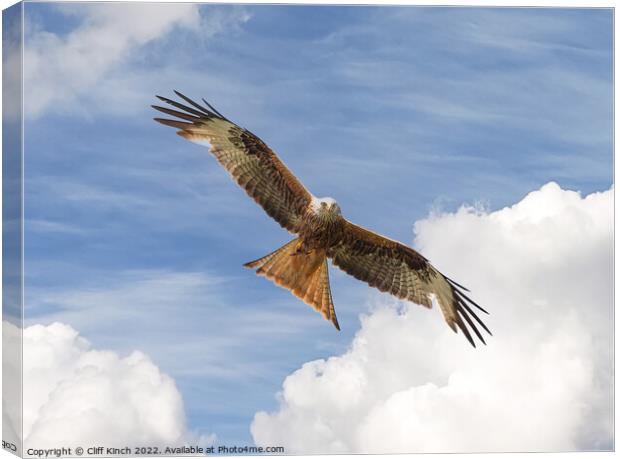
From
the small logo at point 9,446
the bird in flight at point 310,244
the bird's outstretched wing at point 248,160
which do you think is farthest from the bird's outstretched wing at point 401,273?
the small logo at point 9,446

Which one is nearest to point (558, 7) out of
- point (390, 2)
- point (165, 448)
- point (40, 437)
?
point (390, 2)

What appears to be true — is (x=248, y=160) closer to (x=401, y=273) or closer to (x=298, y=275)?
(x=298, y=275)

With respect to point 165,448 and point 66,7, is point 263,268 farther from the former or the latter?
point 66,7

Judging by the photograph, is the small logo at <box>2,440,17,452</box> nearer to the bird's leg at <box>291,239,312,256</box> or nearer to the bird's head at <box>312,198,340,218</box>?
the bird's leg at <box>291,239,312,256</box>

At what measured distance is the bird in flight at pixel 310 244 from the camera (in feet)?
26.6

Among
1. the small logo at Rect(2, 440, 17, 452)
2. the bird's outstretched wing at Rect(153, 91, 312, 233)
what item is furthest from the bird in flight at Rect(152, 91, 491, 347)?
the small logo at Rect(2, 440, 17, 452)

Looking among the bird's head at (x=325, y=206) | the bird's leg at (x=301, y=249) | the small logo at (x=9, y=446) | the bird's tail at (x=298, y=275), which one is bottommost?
the small logo at (x=9, y=446)

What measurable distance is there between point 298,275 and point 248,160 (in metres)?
1.06

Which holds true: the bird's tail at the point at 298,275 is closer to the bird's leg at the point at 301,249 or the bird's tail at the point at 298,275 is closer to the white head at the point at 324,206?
the bird's leg at the point at 301,249

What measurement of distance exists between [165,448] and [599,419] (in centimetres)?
356

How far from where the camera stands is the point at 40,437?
7430mm

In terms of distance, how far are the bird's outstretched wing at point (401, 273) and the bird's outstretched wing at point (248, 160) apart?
55 cm

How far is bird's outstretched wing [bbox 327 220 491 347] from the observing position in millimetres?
8516

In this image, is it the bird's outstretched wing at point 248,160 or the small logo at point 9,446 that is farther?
the bird's outstretched wing at point 248,160
